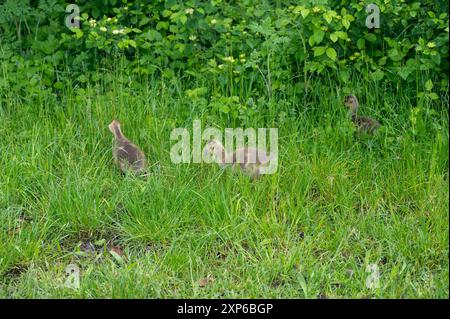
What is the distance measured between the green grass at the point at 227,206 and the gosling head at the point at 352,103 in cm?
10

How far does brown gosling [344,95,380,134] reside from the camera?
6102mm

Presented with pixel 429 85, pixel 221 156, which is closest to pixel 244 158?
pixel 221 156

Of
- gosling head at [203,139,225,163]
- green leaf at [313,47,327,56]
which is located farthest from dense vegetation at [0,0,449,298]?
gosling head at [203,139,225,163]

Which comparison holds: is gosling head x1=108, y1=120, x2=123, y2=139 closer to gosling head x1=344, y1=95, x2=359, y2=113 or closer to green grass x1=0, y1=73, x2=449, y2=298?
green grass x1=0, y1=73, x2=449, y2=298

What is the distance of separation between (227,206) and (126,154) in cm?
92

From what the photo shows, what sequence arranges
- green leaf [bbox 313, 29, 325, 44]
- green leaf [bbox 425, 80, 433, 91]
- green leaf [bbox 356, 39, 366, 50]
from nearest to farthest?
green leaf [bbox 425, 80, 433, 91] → green leaf [bbox 313, 29, 325, 44] → green leaf [bbox 356, 39, 366, 50]

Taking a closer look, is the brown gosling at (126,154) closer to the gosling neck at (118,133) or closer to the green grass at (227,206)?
the gosling neck at (118,133)

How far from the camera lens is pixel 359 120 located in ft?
20.3

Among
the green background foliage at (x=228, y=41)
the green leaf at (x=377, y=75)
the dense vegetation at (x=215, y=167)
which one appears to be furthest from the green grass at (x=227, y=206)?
the green background foliage at (x=228, y=41)

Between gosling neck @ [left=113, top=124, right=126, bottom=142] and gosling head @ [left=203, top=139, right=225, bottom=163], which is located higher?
gosling neck @ [left=113, top=124, right=126, bottom=142]

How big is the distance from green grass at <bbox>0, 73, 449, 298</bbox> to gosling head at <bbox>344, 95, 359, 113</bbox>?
0.10 m

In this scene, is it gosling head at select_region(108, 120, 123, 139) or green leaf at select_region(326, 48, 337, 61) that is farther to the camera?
green leaf at select_region(326, 48, 337, 61)

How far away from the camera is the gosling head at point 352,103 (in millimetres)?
6227
